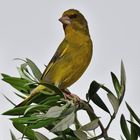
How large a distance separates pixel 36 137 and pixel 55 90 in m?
0.32

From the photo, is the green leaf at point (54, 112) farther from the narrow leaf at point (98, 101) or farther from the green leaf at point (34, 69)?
the green leaf at point (34, 69)

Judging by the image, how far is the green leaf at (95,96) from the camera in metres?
2.44

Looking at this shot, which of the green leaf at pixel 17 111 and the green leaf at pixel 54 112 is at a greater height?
the green leaf at pixel 54 112

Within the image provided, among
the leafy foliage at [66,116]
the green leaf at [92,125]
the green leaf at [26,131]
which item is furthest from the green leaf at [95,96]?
the green leaf at [26,131]

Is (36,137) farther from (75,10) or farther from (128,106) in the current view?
(75,10)

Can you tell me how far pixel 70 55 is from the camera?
4.54m

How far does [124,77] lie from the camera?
2.53m

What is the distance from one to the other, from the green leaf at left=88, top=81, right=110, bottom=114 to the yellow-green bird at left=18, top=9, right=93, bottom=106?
5.16 ft

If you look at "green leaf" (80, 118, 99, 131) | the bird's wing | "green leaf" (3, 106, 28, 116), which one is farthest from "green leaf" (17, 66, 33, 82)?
the bird's wing

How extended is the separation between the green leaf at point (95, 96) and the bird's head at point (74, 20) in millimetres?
2054

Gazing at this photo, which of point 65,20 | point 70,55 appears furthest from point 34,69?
point 65,20

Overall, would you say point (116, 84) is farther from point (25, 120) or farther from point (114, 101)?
point (25, 120)

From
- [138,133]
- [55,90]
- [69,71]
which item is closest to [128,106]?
[138,133]

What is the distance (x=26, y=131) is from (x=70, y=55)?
7.24 feet
